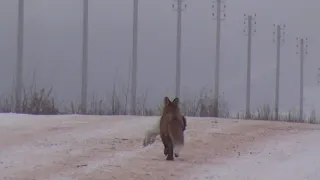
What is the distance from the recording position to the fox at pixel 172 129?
11180 millimetres

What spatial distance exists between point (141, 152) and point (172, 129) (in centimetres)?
101

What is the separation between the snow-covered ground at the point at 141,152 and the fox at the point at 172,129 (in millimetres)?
223

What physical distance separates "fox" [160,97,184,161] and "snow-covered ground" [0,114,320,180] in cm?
22

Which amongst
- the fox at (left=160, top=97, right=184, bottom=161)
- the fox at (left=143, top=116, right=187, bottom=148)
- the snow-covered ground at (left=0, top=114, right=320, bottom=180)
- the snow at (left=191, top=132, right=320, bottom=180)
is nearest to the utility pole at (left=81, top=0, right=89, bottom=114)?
the snow-covered ground at (left=0, top=114, right=320, bottom=180)

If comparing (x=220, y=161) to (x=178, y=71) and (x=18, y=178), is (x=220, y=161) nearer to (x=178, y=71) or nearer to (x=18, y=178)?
(x=18, y=178)

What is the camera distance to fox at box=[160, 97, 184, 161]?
1118cm

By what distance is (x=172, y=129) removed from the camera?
11219 millimetres

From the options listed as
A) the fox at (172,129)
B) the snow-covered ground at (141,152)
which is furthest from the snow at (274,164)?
the fox at (172,129)

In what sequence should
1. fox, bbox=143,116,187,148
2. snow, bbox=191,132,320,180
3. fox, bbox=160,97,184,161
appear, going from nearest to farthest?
snow, bbox=191,132,320,180, fox, bbox=160,97,184,161, fox, bbox=143,116,187,148

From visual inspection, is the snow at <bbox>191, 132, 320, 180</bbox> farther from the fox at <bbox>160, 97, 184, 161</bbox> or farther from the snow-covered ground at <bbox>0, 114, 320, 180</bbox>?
the fox at <bbox>160, 97, 184, 161</bbox>

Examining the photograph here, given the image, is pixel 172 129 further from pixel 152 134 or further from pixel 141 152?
pixel 152 134

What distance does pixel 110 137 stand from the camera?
45.4 feet

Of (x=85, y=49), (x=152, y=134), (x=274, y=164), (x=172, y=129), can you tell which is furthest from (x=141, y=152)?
(x=85, y=49)

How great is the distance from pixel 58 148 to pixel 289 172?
14.2ft
